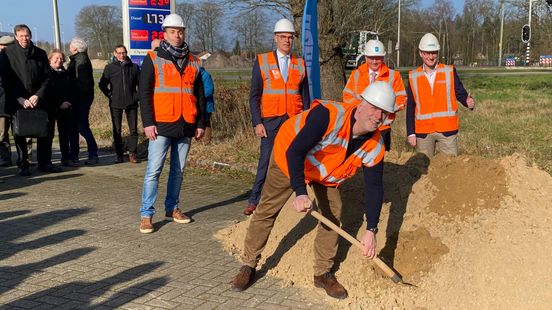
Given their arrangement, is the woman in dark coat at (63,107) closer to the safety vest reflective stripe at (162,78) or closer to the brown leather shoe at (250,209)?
the safety vest reflective stripe at (162,78)

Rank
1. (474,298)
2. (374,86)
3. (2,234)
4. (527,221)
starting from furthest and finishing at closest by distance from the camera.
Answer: (2,234), (527,221), (474,298), (374,86)

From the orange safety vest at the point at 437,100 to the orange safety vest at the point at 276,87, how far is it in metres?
1.28

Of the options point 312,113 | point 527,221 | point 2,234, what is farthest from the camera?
point 2,234

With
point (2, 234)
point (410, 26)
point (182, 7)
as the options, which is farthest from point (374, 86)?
point (410, 26)

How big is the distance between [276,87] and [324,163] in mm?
2310

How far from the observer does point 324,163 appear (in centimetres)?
372

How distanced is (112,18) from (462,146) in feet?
166

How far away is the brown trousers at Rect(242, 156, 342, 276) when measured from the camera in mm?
4055

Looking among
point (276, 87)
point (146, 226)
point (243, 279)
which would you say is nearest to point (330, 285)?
point (243, 279)

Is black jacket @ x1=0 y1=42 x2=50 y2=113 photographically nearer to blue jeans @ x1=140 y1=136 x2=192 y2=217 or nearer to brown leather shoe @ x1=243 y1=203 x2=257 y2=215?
blue jeans @ x1=140 y1=136 x2=192 y2=217

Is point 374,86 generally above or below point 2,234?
above

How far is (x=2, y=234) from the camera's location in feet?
17.9

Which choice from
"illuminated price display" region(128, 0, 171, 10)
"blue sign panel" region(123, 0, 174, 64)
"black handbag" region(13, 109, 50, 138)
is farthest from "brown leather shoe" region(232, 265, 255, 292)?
"illuminated price display" region(128, 0, 171, 10)

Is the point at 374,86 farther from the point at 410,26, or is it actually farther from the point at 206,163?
the point at 410,26
